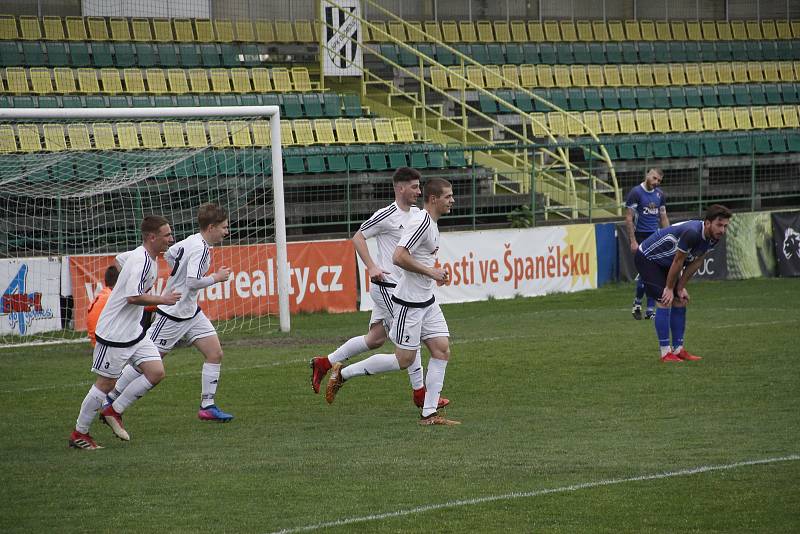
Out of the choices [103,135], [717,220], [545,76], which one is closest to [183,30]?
[103,135]

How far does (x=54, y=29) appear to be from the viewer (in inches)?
1003

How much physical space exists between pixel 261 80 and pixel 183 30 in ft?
9.69

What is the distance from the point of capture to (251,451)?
28.5 ft

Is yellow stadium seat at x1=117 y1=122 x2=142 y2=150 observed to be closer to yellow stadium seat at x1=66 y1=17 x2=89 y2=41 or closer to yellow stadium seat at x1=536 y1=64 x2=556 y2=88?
yellow stadium seat at x1=66 y1=17 x2=89 y2=41

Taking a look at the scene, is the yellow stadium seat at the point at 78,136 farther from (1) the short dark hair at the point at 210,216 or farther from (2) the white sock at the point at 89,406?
(2) the white sock at the point at 89,406

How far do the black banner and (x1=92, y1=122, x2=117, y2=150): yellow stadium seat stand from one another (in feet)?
41.7

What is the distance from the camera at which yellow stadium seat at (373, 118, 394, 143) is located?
79.7ft

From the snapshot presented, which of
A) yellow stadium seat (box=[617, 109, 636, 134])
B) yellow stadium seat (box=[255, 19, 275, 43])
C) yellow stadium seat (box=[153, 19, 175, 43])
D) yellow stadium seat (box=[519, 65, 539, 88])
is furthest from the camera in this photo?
yellow stadium seat (box=[519, 65, 539, 88])

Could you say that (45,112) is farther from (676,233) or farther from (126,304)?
(676,233)

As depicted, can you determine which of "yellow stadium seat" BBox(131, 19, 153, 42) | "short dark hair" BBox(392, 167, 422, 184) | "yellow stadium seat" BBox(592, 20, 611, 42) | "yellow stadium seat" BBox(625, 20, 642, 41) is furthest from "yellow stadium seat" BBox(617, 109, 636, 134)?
"short dark hair" BBox(392, 167, 422, 184)

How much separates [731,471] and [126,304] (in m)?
4.45

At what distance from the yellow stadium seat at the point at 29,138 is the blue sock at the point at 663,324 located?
37.5ft

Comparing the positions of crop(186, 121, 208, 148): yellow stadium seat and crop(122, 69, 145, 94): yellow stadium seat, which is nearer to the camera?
crop(186, 121, 208, 148): yellow stadium seat

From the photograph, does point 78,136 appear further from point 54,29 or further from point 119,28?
point 119,28
